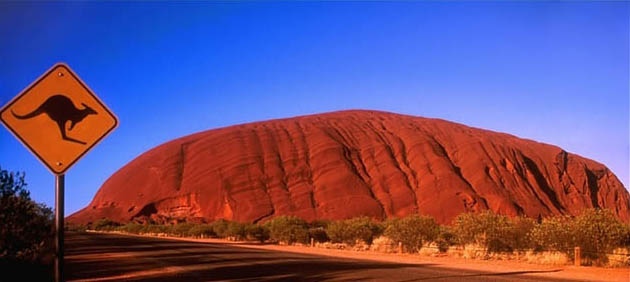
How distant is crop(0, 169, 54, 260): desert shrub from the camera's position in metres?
11.8

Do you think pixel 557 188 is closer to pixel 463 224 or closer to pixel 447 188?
pixel 447 188

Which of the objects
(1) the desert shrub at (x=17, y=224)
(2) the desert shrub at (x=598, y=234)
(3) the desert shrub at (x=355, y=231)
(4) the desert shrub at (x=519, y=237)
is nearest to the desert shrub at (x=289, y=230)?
(3) the desert shrub at (x=355, y=231)

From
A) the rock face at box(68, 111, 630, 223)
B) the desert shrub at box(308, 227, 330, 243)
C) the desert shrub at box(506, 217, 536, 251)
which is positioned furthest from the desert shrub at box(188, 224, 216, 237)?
the desert shrub at box(506, 217, 536, 251)

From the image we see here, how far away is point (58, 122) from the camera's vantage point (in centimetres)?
387

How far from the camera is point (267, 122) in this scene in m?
106

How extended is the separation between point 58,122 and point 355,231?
142 ft

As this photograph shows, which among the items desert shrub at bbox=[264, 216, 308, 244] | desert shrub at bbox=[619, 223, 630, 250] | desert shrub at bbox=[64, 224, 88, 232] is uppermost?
desert shrub at bbox=[619, 223, 630, 250]

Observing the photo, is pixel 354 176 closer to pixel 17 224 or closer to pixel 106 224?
pixel 106 224

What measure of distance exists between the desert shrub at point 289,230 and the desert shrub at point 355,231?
5864mm

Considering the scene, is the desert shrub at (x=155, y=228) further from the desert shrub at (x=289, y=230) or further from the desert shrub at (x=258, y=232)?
the desert shrub at (x=289, y=230)

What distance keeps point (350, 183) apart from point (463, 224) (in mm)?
45887

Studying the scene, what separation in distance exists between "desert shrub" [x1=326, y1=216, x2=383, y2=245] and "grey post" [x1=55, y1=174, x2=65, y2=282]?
42.9 meters

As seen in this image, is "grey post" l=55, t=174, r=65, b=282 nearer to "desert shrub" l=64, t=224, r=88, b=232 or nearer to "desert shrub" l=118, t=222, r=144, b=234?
"desert shrub" l=118, t=222, r=144, b=234

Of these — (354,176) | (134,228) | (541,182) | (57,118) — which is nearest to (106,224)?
(134,228)
